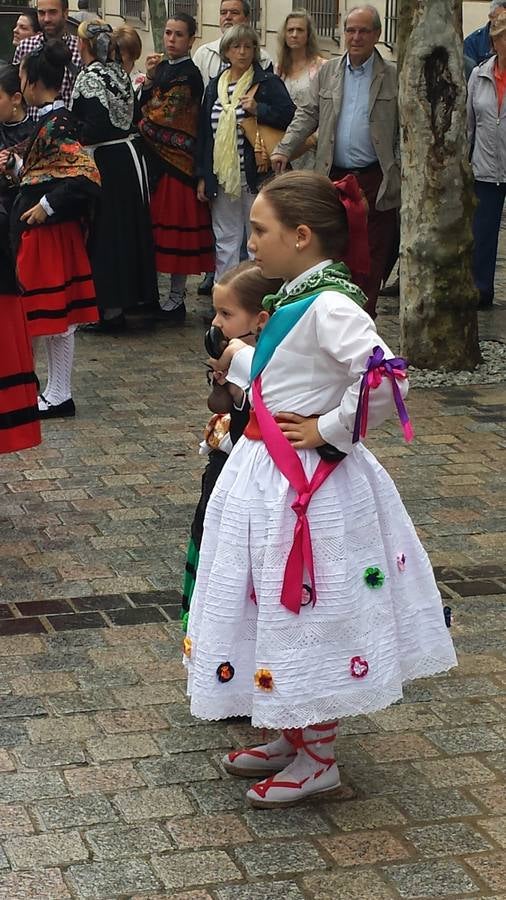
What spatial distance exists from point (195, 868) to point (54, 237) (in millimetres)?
5091

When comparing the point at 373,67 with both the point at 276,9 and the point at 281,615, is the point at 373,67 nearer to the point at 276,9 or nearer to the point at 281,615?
the point at 281,615

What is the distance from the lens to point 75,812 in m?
4.06

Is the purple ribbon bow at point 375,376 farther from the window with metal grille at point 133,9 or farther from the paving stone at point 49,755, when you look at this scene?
the window with metal grille at point 133,9

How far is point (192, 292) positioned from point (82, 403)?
3734 millimetres

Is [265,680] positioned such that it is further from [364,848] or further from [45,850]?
[45,850]

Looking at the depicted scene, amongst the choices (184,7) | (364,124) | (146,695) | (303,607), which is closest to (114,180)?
(364,124)

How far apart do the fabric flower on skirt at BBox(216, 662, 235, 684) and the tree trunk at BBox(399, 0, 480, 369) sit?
5.62 meters

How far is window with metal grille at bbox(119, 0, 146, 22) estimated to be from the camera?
31.0 meters

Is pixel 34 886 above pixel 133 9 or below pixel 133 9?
below

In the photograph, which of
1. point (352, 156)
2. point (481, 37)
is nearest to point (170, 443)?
point (352, 156)

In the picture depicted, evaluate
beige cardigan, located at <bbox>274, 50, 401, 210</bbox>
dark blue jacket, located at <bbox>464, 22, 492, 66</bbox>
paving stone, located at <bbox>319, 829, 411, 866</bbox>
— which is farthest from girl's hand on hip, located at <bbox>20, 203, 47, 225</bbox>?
dark blue jacket, located at <bbox>464, 22, 492, 66</bbox>

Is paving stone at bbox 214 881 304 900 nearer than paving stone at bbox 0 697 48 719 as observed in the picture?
Yes

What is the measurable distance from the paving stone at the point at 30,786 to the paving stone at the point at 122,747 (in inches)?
6.8

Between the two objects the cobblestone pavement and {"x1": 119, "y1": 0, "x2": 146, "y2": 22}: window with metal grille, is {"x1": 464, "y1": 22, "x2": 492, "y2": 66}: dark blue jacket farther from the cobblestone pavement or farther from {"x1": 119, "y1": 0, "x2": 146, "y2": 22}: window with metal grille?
{"x1": 119, "y1": 0, "x2": 146, "y2": 22}: window with metal grille
